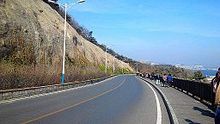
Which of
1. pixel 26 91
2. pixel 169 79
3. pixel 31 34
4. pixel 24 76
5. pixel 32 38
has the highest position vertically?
pixel 31 34

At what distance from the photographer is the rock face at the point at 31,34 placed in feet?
159

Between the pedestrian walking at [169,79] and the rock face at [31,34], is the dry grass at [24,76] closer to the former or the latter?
the rock face at [31,34]

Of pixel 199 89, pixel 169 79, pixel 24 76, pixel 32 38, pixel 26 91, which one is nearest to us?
pixel 26 91

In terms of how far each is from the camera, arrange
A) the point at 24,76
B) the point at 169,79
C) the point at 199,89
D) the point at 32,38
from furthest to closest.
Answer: the point at 32,38 → the point at 169,79 → the point at 24,76 → the point at 199,89

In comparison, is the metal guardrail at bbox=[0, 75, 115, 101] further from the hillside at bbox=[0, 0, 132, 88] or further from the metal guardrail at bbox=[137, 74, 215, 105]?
the metal guardrail at bbox=[137, 74, 215, 105]

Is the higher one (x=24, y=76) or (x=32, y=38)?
(x=32, y=38)

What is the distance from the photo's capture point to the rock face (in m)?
48.3

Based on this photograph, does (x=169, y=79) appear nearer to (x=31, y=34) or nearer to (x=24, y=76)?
(x=31, y=34)

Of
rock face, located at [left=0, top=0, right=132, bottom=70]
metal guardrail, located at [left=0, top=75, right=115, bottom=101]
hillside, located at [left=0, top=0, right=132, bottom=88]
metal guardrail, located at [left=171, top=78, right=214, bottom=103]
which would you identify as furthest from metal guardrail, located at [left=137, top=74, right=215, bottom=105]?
rock face, located at [left=0, top=0, right=132, bottom=70]

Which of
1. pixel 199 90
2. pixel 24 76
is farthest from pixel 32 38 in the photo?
pixel 199 90

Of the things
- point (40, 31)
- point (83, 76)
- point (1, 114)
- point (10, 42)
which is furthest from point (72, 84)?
point (1, 114)

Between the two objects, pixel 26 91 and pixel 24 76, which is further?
pixel 24 76

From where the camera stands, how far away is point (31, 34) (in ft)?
181

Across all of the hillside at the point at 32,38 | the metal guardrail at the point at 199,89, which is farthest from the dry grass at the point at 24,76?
the metal guardrail at the point at 199,89
